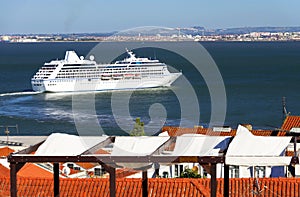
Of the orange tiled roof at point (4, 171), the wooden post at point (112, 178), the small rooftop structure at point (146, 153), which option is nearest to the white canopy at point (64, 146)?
the small rooftop structure at point (146, 153)

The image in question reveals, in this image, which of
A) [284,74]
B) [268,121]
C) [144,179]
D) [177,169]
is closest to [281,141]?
[144,179]

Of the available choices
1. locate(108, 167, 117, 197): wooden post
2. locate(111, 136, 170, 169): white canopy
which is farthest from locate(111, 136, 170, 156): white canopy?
locate(108, 167, 117, 197): wooden post

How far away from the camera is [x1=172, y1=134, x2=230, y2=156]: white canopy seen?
235 inches

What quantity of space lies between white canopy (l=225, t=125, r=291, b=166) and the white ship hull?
51.4 meters

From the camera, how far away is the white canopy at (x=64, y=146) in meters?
5.75

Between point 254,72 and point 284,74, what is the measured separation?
4466 millimetres

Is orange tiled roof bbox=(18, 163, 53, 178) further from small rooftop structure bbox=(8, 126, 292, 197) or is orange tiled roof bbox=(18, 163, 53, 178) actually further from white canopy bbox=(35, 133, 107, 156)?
white canopy bbox=(35, 133, 107, 156)

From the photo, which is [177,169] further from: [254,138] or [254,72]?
[254,72]

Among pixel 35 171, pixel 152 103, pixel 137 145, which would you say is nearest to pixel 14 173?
pixel 137 145

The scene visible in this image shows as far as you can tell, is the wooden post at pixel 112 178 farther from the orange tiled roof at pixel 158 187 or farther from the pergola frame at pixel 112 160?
the orange tiled roof at pixel 158 187

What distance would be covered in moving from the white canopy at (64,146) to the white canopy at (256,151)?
48.7 inches

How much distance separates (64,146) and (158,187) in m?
3.14

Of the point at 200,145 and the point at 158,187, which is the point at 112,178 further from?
the point at 158,187

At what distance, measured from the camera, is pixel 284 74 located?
70375 mm
